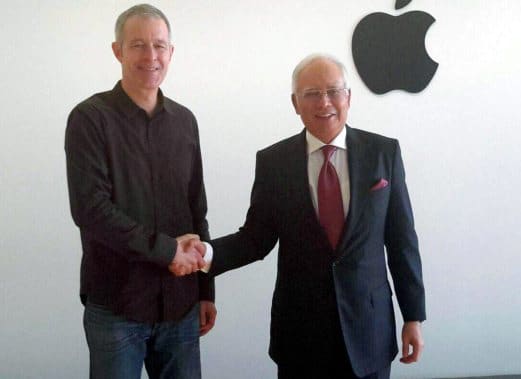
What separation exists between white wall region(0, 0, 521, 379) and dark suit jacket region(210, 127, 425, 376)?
0.87 meters

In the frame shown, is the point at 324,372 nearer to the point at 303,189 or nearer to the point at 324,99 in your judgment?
the point at 303,189

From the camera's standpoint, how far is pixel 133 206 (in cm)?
150

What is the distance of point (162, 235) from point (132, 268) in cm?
14

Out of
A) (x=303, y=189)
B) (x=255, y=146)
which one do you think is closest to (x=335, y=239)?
(x=303, y=189)

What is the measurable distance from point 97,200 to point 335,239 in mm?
670

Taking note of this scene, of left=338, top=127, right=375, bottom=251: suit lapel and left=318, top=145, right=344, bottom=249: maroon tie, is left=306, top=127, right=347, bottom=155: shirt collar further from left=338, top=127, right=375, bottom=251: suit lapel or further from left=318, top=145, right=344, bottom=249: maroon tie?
left=318, top=145, right=344, bottom=249: maroon tie

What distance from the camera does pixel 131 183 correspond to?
1491mm

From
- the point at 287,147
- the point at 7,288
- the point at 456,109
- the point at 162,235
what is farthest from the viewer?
the point at 456,109

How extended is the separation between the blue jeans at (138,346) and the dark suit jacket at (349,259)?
0.26 meters

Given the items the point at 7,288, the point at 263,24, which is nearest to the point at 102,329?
the point at 7,288

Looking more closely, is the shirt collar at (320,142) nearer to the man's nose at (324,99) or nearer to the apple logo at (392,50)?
the man's nose at (324,99)

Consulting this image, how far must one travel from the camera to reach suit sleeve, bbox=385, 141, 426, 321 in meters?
1.56

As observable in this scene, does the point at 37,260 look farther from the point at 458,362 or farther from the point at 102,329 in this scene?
the point at 458,362

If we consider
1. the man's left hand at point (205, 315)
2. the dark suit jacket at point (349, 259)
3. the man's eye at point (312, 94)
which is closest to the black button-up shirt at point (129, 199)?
the man's left hand at point (205, 315)
